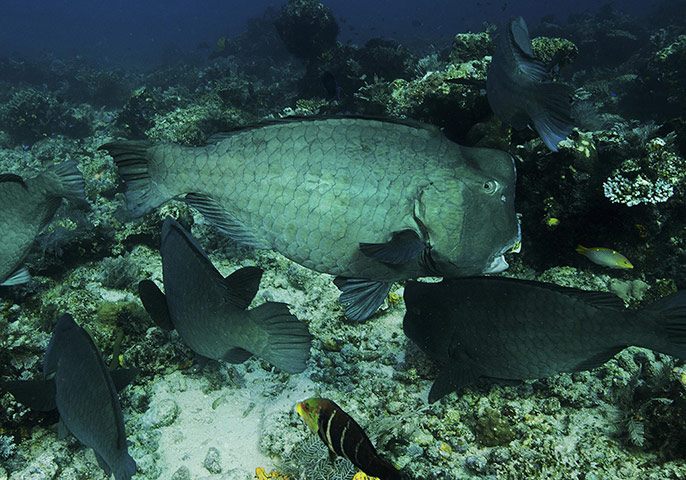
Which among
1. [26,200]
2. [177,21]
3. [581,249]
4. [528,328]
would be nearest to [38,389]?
[26,200]

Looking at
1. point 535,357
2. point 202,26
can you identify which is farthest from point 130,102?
point 202,26

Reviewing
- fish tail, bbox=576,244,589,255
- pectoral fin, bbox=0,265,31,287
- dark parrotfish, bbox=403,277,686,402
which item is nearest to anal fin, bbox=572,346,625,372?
dark parrotfish, bbox=403,277,686,402

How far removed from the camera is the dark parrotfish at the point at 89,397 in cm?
198

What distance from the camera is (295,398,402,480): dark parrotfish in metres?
1.87

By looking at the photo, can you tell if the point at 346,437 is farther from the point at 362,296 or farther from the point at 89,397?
the point at 89,397

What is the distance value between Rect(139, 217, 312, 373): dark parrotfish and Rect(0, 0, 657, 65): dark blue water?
40.0 m

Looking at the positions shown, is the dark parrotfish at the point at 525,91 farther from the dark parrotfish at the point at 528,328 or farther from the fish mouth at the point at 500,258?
the dark parrotfish at the point at 528,328

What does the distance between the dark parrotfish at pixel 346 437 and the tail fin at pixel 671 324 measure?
183cm

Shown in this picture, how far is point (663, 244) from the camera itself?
3.93 m

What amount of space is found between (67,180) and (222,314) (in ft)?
7.39

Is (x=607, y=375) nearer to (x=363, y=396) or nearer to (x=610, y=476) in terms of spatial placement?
(x=610, y=476)

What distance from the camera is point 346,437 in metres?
1.92

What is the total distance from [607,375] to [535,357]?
1.18 metres

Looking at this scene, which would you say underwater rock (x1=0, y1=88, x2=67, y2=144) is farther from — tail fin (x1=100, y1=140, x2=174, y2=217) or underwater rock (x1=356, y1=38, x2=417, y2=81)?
tail fin (x1=100, y1=140, x2=174, y2=217)
